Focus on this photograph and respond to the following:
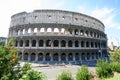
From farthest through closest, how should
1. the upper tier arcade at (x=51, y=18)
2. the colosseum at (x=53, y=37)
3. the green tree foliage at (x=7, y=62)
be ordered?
the upper tier arcade at (x=51, y=18)
the colosseum at (x=53, y=37)
the green tree foliage at (x=7, y=62)

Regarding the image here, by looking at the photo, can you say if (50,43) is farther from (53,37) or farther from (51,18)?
(51,18)

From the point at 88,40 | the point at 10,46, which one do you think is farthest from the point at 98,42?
the point at 10,46

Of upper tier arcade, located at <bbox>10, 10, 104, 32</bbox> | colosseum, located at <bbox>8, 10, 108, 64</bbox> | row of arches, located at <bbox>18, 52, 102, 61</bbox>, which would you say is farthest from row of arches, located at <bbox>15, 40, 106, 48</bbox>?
upper tier arcade, located at <bbox>10, 10, 104, 32</bbox>

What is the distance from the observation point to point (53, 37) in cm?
3516

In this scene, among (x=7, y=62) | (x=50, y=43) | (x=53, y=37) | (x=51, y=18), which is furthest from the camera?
(x=51, y=18)

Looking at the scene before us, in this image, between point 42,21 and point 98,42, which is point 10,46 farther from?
point 98,42

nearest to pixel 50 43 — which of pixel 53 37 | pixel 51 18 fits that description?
pixel 53 37

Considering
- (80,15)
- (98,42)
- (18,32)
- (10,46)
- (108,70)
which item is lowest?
(108,70)

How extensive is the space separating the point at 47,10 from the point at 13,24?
39.7ft

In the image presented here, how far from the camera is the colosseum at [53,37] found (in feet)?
116

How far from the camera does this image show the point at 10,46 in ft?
20.4

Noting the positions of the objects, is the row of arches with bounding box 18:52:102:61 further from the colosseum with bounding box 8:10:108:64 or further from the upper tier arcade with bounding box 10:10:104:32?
the upper tier arcade with bounding box 10:10:104:32

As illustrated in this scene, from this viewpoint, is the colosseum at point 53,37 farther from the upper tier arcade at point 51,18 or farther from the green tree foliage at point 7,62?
the green tree foliage at point 7,62

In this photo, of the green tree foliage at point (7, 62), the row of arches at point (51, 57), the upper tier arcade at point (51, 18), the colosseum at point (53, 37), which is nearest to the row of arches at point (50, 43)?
the colosseum at point (53, 37)
